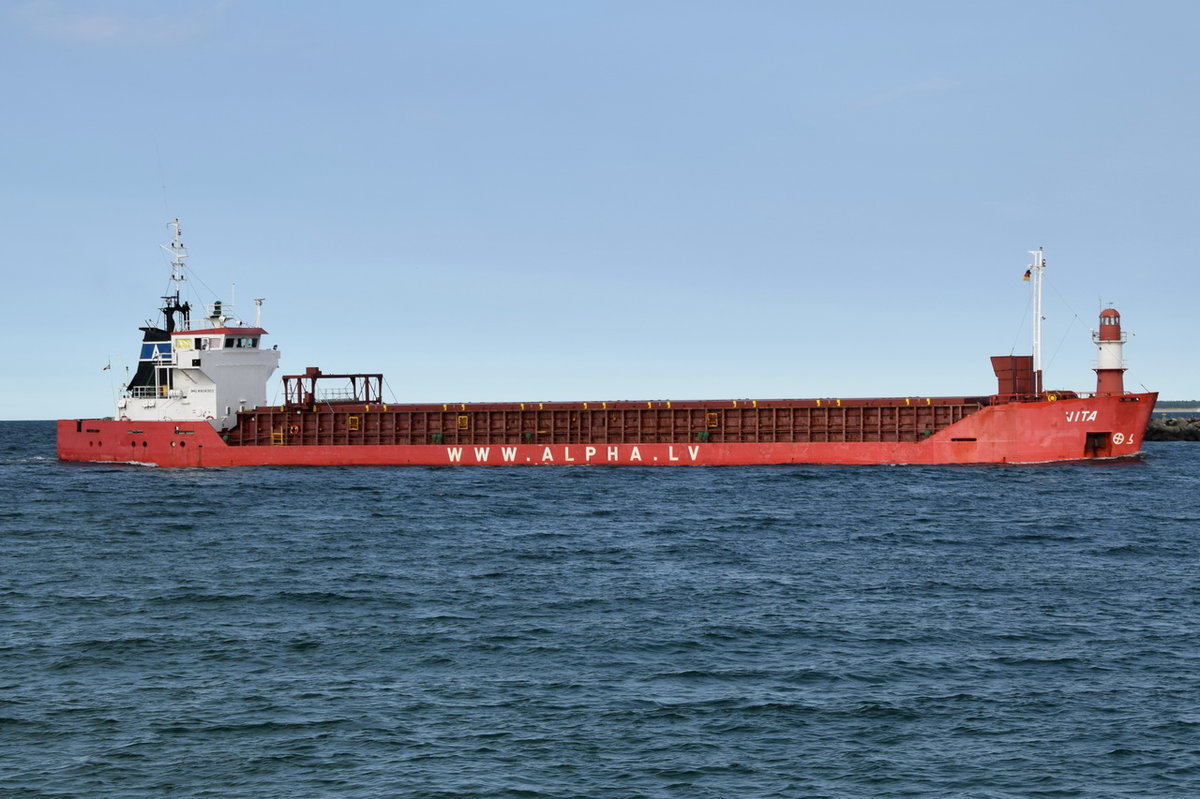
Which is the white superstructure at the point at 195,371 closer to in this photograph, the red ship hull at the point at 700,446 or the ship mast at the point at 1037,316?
the red ship hull at the point at 700,446

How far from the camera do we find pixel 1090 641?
2289cm

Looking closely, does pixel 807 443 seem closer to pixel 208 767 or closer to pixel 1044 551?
pixel 1044 551

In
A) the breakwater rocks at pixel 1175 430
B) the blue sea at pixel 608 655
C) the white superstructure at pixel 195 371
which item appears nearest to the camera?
the blue sea at pixel 608 655

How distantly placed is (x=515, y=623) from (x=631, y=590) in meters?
4.44

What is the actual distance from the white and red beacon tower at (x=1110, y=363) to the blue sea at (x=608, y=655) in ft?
51.7

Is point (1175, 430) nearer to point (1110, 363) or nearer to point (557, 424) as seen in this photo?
point (1110, 363)

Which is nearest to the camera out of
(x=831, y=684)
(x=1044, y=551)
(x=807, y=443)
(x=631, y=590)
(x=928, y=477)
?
(x=831, y=684)

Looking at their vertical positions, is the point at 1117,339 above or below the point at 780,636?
above

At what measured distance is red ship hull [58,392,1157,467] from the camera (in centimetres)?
5806

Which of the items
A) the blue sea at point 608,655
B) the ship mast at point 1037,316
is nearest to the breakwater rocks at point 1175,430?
the ship mast at point 1037,316

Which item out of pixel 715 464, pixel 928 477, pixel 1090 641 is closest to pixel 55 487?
pixel 715 464

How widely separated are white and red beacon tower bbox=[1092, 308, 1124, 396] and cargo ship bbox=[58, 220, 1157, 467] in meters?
0.07

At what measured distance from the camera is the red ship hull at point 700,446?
58062 millimetres

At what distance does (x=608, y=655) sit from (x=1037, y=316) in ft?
153
